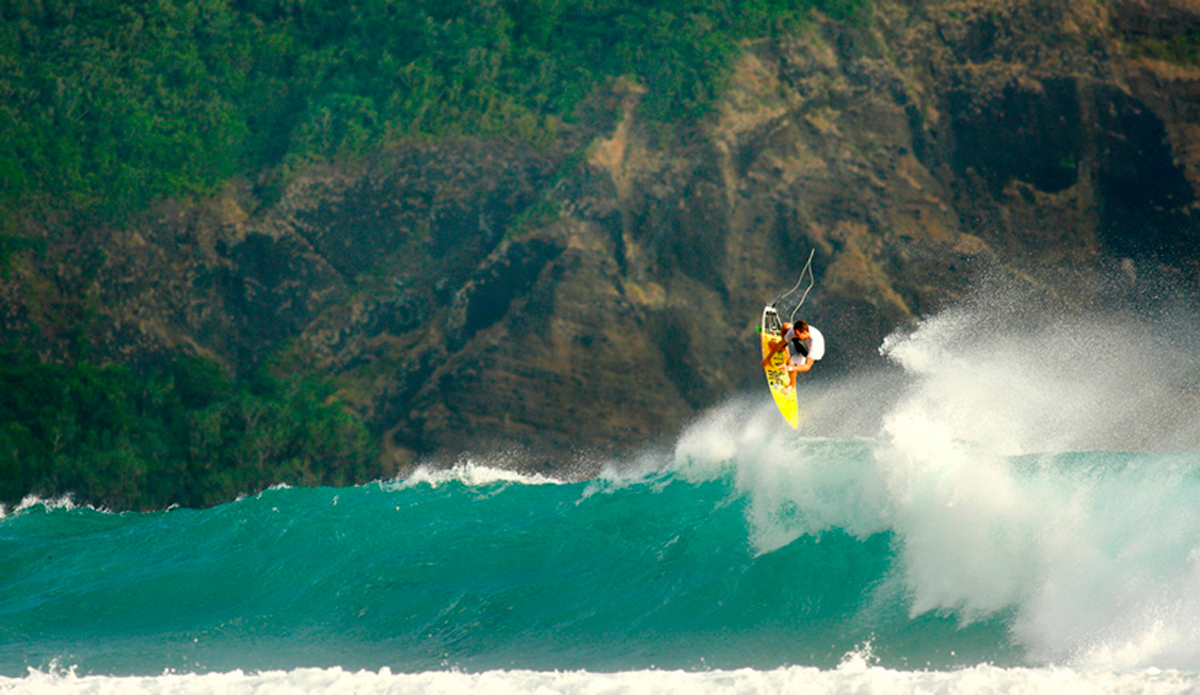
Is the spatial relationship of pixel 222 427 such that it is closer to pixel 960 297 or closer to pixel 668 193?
pixel 668 193

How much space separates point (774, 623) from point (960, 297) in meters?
18.2

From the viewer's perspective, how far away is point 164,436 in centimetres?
2836

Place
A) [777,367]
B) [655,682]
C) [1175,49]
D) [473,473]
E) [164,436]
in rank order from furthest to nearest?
[1175,49], [164,436], [473,473], [777,367], [655,682]

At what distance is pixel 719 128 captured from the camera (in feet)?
98.0

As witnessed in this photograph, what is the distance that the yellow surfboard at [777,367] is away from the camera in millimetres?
12352

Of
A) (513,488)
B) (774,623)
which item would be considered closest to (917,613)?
(774,623)

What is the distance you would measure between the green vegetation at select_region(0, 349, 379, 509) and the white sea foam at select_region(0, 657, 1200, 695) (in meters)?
17.1

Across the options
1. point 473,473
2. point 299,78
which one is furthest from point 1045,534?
point 299,78

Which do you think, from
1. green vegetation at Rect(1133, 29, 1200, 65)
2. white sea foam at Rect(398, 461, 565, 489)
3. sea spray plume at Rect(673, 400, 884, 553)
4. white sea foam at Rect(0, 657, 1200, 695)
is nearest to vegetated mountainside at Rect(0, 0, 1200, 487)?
green vegetation at Rect(1133, 29, 1200, 65)

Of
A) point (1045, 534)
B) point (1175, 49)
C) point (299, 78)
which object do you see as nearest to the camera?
point (1045, 534)

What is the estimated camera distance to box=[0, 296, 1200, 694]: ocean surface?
10805 millimetres

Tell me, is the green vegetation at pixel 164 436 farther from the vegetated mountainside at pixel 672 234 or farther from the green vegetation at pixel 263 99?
the vegetated mountainside at pixel 672 234

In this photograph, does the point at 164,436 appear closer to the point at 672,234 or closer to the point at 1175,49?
the point at 672,234

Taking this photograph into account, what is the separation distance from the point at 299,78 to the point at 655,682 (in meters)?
26.4
